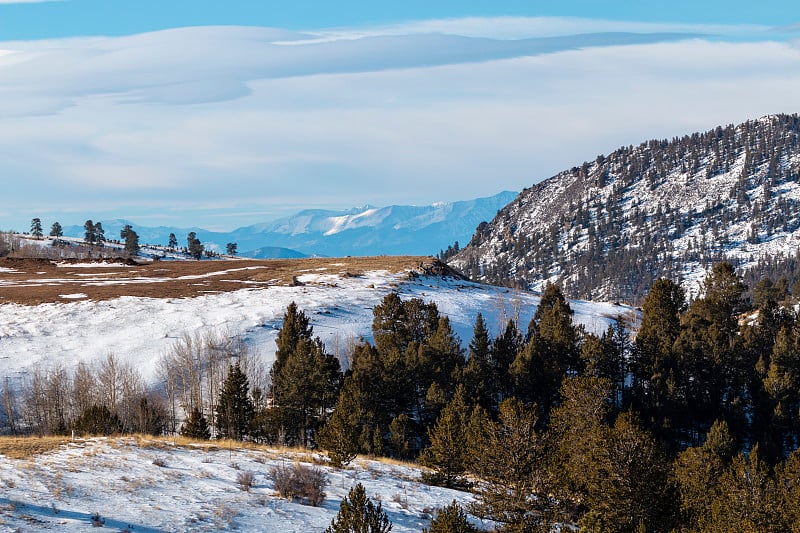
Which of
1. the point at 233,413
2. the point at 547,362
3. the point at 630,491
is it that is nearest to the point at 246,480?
the point at 630,491

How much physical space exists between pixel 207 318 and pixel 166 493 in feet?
196

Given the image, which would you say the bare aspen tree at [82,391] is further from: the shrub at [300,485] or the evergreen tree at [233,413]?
→ the shrub at [300,485]

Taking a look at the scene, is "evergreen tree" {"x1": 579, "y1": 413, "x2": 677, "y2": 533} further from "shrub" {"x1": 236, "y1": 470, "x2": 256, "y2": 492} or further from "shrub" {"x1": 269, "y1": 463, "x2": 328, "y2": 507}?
"shrub" {"x1": 236, "y1": 470, "x2": 256, "y2": 492}

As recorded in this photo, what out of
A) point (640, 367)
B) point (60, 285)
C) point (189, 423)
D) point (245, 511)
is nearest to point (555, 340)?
point (640, 367)

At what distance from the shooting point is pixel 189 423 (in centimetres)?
4728

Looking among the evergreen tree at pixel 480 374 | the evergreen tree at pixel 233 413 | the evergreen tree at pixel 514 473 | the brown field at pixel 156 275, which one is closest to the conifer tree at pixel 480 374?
the evergreen tree at pixel 480 374

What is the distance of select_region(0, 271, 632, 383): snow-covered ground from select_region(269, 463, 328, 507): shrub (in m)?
46.0

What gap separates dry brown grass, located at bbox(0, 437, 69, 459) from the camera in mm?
24964

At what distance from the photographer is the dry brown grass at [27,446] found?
24964 mm

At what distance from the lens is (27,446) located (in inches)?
1049

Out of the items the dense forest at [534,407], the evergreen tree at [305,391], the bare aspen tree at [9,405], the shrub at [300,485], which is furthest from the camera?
the bare aspen tree at [9,405]

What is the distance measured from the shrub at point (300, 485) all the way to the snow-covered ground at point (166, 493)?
0.48 m

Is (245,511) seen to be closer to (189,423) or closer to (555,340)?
(189,423)

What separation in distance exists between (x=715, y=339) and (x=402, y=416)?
45.8 m
